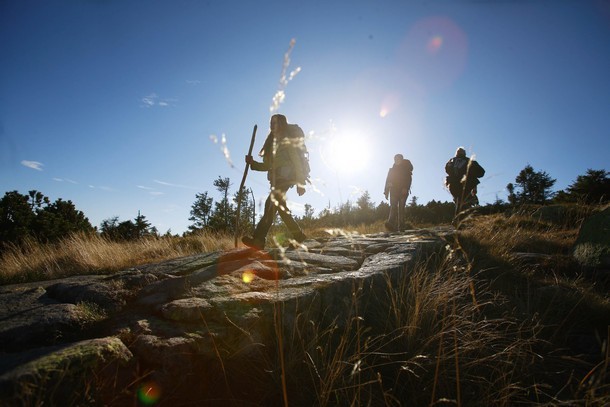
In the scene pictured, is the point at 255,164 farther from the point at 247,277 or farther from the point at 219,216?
the point at 219,216

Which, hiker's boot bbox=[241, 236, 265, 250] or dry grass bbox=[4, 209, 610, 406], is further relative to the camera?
hiker's boot bbox=[241, 236, 265, 250]

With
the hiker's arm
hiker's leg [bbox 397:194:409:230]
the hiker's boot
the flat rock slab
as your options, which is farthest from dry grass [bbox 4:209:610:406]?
hiker's leg [bbox 397:194:409:230]

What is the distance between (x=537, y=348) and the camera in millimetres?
2529

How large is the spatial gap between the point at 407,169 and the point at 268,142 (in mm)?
5884

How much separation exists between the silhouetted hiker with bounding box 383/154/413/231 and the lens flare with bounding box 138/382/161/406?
8.65 m

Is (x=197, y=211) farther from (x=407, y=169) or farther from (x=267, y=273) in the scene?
(x=267, y=273)

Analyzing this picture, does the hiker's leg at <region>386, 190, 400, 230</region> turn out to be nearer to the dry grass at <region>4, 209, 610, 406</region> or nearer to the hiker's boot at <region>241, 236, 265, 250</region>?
the dry grass at <region>4, 209, 610, 406</region>

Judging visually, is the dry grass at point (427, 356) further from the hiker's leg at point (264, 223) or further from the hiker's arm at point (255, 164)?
the hiker's arm at point (255, 164)

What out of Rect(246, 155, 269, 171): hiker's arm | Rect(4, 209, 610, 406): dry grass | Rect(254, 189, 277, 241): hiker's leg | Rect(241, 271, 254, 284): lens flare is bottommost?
Rect(4, 209, 610, 406): dry grass

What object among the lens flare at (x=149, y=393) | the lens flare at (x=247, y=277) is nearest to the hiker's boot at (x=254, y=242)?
the lens flare at (x=247, y=277)

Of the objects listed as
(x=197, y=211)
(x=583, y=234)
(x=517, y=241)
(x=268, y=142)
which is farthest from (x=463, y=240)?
(x=197, y=211)

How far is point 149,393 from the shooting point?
1.49 m

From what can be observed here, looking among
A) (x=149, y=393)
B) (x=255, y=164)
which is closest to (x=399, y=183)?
(x=255, y=164)

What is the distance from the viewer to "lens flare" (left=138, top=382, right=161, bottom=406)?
147cm
